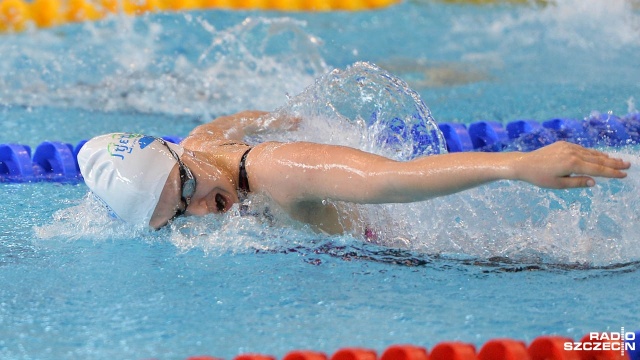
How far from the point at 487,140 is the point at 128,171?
2071mm

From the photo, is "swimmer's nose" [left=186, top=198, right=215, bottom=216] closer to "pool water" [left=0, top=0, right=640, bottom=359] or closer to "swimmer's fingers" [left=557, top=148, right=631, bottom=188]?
"pool water" [left=0, top=0, right=640, bottom=359]

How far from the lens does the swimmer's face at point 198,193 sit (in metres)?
2.61

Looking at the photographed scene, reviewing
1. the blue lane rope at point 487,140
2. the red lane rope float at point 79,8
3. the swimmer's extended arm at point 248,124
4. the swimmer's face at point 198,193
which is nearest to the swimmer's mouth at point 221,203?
the swimmer's face at point 198,193

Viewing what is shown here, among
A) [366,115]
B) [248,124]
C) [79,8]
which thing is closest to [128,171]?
[248,124]

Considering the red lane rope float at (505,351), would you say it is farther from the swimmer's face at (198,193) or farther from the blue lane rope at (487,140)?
the blue lane rope at (487,140)

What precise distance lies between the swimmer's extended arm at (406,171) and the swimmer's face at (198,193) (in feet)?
0.41

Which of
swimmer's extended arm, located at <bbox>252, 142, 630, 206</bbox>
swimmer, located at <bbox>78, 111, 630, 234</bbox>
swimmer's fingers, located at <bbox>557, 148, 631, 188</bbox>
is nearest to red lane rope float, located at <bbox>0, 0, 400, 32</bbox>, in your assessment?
swimmer, located at <bbox>78, 111, 630, 234</bbox>

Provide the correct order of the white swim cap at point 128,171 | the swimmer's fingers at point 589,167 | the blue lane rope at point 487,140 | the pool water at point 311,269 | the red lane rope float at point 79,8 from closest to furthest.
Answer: the swimmer's fingers at point 589,167, the pool water at point 311,269, the white swim cap at point 128,171, the blue lane rope at point 487,140, the red lane rope float at point 79,8

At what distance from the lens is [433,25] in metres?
7.06

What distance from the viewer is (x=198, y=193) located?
8.63 ft

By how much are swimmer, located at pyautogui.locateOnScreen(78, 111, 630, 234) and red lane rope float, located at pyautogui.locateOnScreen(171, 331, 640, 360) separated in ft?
1.35

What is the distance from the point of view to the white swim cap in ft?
8.49

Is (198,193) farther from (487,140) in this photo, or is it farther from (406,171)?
(487,140)

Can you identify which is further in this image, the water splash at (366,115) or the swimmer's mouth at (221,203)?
the water splash at (366,115)
